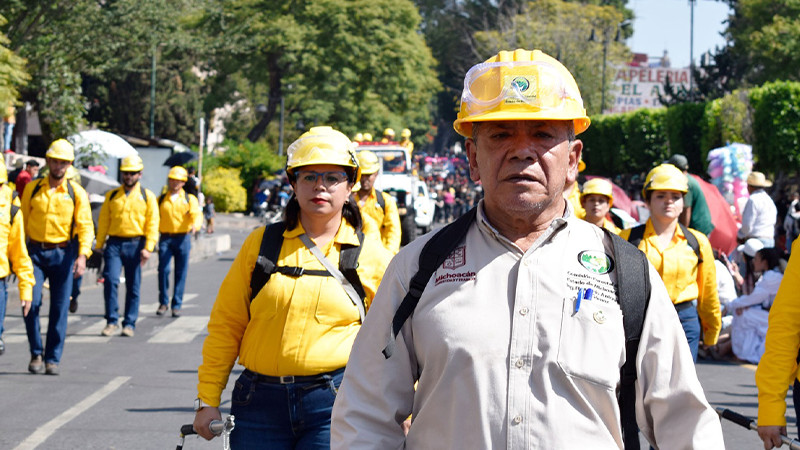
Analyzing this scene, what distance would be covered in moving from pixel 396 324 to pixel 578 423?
19.1 inches

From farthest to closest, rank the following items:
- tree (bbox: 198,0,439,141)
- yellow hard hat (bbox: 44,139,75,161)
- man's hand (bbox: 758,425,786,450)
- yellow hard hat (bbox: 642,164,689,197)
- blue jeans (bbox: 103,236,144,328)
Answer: tree (bbox: 198,0,439,141), blue jeans (bbox: 103,236,144,328), yellow hard hat (bbox: 44,139,75,161), yellow hard hat (bbox: 642,164,689,197), man's hand (bbox: 758,425,786,450)

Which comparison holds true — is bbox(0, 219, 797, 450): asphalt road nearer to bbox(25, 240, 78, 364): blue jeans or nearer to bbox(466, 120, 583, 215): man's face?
bbox(25, 240, 78, 364): blue jeans

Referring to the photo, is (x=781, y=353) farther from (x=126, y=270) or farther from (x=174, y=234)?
(x=174, y=234)

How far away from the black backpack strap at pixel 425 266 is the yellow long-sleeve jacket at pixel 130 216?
33.8 ft

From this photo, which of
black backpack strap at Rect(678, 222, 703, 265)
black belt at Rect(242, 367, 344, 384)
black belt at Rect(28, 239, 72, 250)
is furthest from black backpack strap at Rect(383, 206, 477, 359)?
black belt at Rect(28, 239, 72, 250)

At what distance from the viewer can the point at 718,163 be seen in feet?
64.9

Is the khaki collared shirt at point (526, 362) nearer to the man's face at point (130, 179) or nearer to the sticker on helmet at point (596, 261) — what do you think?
the sticker on helmet at point (596, 261)

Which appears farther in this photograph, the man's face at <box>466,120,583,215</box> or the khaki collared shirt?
the man's face at <box>466,120,583,215</box>

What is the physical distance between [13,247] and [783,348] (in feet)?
21.6

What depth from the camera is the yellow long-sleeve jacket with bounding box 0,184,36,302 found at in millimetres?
9172

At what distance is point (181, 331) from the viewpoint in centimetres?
1321

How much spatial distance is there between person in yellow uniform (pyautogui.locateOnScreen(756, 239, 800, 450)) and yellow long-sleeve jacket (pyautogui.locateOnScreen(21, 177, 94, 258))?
754 centimetres

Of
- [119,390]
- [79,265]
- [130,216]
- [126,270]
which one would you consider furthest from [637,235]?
[126,270]

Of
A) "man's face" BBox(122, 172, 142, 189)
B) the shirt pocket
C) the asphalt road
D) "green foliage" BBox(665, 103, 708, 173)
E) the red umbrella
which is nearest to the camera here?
the shirt pocket
